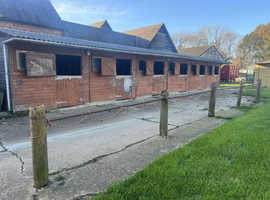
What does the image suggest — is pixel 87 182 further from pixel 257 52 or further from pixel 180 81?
pixel 257 52

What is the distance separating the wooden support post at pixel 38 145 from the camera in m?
2.29

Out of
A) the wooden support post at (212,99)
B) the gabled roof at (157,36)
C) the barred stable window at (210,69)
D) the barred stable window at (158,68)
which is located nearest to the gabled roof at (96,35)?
the gabled roof at (157,36)

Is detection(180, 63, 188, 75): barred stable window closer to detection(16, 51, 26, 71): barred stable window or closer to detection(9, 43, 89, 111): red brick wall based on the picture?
detection(9, 43, 89, 111): red brick wall

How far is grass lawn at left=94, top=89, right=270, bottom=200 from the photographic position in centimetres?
215

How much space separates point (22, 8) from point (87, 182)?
18.1 meters

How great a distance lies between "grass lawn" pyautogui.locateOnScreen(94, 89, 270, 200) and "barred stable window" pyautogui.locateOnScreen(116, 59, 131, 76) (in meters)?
7.66

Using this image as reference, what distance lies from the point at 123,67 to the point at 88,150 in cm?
774

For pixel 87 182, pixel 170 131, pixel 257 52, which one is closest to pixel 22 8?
pixel 170 131

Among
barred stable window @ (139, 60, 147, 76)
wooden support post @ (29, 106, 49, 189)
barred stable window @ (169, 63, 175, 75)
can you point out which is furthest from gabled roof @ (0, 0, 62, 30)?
wooden support post @ (29, 106, 49, 189)

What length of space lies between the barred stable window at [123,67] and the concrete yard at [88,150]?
15.0 feet

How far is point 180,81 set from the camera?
15.1m

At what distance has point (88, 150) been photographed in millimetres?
3742

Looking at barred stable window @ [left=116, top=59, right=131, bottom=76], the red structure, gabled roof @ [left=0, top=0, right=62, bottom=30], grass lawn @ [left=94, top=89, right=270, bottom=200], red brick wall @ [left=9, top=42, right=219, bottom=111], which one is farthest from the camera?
the red structure

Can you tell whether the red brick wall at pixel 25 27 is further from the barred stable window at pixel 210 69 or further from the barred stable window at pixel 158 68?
the barred stable window at pixel 210 69
